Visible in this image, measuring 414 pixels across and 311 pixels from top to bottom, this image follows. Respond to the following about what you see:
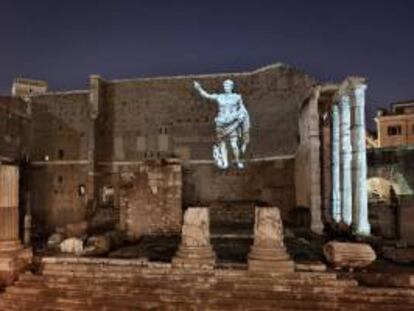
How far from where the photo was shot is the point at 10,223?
27.1ft

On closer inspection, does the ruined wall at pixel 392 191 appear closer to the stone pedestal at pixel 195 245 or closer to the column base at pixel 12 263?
the stone pedestal at pixel 195 245

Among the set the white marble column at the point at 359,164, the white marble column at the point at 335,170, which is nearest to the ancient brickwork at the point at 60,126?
the white marble column at the point at 335,170

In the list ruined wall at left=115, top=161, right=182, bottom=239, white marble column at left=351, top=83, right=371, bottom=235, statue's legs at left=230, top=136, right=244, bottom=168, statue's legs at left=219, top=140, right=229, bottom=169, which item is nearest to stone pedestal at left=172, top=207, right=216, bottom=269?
ruined wall at left=115, top=161, right=182, bottom=239

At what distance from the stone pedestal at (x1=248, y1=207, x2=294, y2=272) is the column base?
4.66m

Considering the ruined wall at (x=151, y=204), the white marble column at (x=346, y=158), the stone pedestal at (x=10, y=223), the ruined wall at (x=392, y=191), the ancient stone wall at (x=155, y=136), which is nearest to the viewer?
the stone pedestal at (x=10, y=223)

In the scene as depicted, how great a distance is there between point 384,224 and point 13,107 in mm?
21306

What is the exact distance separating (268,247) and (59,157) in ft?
66.4

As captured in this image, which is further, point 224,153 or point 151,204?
point 224,153

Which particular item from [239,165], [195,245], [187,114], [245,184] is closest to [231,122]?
[239,165]

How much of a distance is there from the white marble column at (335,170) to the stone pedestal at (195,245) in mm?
6717

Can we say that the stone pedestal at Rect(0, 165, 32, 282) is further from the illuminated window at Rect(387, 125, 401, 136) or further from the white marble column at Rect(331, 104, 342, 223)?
the illuminated window at Rect(387, 125, 401, 136)

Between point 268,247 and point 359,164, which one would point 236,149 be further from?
point 268,247

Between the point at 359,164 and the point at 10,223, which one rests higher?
the point at 359,164

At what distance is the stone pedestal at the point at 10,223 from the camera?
26.2 feet
